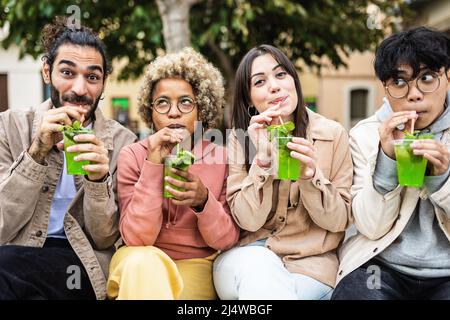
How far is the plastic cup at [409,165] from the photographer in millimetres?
2361

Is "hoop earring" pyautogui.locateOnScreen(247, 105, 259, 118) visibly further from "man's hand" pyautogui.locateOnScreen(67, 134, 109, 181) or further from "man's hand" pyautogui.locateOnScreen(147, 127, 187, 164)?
"man's hand" pyautogui.locateOnScreen(67, 134, 109, 181)

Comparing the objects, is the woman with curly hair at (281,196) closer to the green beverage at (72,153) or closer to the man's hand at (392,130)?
the man's hand at (392,130)

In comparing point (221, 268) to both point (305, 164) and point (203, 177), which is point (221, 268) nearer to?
point (203, 177)

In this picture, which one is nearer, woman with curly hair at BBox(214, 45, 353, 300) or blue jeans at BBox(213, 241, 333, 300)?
blue jeans at BBox(213, 241, 333, 300)

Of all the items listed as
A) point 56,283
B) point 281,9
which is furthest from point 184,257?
point 281,9

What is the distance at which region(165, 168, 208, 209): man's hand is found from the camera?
8.40ft

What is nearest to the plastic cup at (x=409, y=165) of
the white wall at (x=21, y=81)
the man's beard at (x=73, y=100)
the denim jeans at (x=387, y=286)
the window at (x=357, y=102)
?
the denim jeans at (x=387, y=286)

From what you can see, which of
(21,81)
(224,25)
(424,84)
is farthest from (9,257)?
(21,81)

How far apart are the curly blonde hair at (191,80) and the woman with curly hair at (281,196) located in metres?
0.17

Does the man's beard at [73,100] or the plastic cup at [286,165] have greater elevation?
the man's beard at [73,100]

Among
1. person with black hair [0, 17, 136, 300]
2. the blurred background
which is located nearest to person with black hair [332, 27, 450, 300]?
person with black hair [0, 17, 136, 300]

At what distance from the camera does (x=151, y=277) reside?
7.67 feet

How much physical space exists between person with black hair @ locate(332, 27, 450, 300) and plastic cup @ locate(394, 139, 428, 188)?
12cm

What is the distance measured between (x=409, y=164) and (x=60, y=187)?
1.86m
